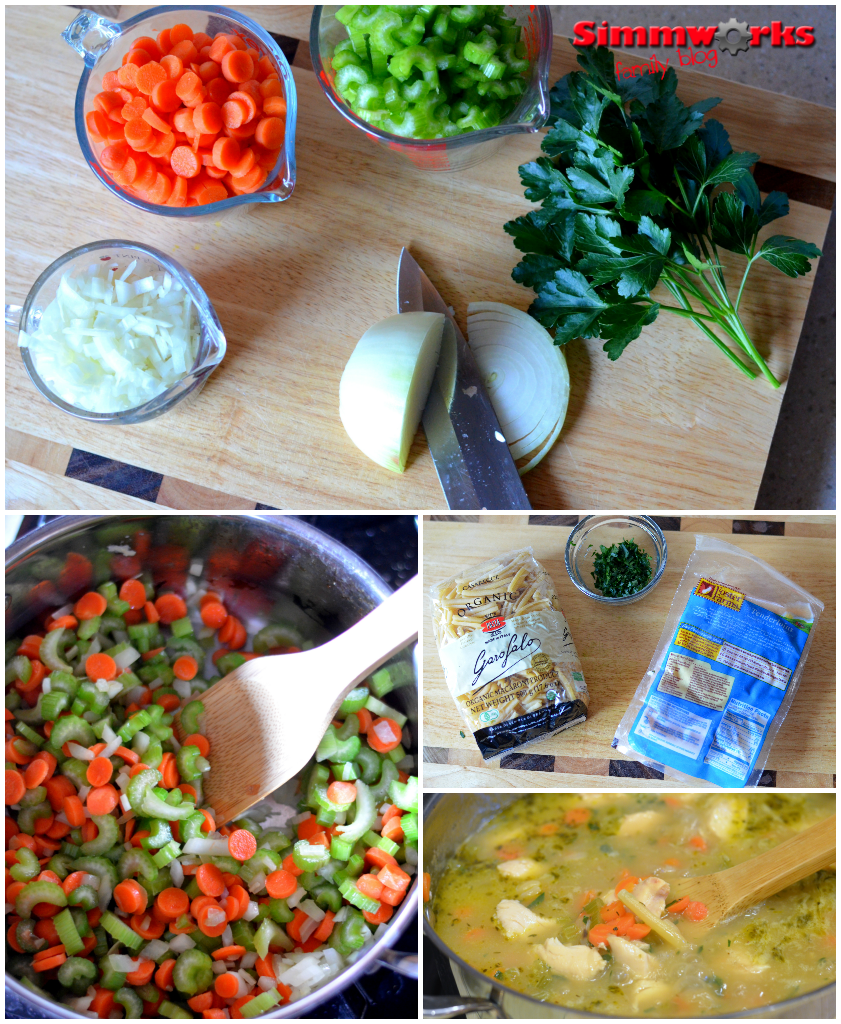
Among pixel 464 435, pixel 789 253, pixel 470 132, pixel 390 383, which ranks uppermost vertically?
pixel 470 132

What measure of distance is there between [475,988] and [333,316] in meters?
1.20

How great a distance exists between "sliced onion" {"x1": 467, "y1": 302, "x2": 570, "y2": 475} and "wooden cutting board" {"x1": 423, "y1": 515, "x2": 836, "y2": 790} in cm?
15

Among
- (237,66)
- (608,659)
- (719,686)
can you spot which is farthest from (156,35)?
(719,686)

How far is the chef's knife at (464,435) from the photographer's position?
4.92 feet

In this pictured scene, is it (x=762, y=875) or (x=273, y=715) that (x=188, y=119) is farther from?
(x=762, y=875)

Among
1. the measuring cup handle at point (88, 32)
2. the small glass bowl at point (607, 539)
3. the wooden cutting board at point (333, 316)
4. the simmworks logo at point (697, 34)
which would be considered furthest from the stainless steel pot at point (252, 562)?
the simmworks logo at point (697, 34)

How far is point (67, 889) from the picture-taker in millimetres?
1418

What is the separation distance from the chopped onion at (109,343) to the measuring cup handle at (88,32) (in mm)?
408

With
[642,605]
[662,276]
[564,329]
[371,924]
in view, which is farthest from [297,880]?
[662,276]

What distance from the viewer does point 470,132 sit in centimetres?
142

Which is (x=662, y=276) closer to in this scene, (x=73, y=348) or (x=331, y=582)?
(x=331, y=582)

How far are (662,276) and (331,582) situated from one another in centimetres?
84

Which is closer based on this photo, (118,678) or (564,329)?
(564,329)

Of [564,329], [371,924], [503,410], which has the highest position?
[564,329]
